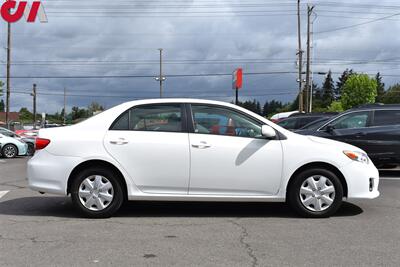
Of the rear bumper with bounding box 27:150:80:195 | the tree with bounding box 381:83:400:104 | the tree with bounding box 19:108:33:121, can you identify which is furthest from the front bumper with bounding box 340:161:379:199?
the tree with bounding box 19:108:33:121

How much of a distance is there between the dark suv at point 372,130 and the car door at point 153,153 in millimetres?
6134

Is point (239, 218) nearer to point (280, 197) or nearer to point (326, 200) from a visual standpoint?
point (280, 197)

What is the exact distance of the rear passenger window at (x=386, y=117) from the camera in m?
11.9

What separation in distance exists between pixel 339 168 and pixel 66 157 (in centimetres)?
371

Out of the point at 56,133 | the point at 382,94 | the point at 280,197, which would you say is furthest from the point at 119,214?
the point at 382,94

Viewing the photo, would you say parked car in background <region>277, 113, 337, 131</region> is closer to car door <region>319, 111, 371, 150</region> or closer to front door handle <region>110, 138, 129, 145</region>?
car door <region>319, 111, 371, 150</region>

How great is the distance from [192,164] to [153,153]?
543 mm

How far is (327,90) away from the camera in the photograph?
479ft

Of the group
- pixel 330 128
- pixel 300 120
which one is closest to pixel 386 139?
pixel 330 128

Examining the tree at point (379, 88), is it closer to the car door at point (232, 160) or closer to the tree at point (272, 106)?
the tree at point (272, 106)

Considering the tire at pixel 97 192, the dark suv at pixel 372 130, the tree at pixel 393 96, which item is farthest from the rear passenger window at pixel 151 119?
the tree at pixel 393 96

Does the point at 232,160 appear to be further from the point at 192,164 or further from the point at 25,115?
the point at 25,115

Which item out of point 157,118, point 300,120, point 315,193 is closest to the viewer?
point 315,193

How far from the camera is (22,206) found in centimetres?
802
